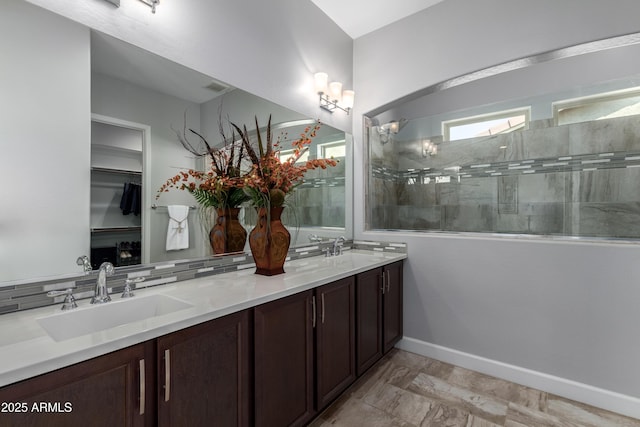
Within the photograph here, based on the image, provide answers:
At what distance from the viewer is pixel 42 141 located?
1.19 m

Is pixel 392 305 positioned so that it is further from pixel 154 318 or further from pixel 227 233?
pixel 154 318

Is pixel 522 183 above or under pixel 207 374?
above

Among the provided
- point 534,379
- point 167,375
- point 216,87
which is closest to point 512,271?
point 534,379

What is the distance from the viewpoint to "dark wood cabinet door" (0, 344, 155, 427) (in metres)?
0.75

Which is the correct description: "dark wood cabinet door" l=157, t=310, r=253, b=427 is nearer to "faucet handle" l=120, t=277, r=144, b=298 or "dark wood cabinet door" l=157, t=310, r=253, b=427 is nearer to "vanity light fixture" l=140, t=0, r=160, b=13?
"faucet handle" l=120, t=277, r=144, b=298

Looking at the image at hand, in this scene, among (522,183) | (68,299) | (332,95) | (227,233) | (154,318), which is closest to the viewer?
(154,318)

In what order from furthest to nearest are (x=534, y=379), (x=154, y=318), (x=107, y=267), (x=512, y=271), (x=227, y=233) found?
(x=512, y=271)
(x=534, y=379)
(x=227, y=233)
(x=107, y=267)
(x=154, y=318)

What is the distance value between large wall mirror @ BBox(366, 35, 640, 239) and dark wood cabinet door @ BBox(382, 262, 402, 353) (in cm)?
66

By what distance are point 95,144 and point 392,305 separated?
2.23 metres

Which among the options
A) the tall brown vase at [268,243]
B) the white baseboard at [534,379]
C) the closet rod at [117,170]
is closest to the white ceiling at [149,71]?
the closet rod at [117,170]

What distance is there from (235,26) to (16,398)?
78.3 inches

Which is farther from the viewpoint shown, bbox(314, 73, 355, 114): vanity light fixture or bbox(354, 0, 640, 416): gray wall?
bbox(314, 73, 355, 114): vanity light fixture

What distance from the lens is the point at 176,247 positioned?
5.44 feet

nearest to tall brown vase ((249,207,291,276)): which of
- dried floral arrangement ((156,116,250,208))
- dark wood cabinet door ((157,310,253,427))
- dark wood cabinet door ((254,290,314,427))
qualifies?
dried floral arrangement ((156,116,250,208))
